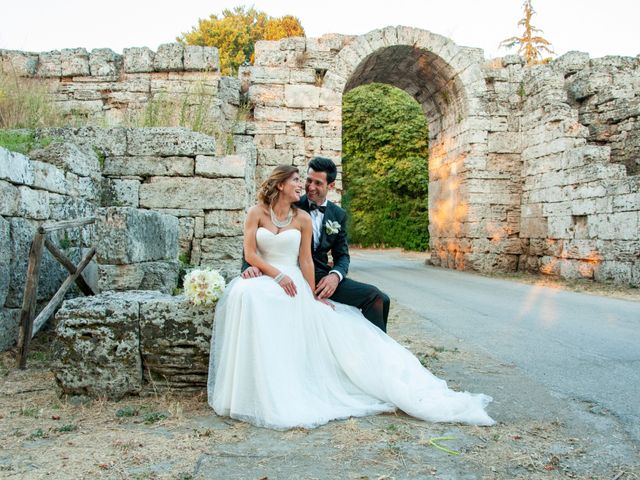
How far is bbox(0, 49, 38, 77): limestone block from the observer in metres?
10.4

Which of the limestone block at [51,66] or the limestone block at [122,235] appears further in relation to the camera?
the limestone block at [51,66]

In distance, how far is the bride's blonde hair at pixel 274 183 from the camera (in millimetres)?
3713

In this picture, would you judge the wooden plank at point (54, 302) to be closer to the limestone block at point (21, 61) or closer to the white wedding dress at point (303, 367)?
the white wedding dress at point (303, 367)

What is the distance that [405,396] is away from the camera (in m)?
3.29

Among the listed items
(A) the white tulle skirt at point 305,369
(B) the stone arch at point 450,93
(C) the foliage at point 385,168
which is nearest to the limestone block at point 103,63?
(B) the stone arch at point 450,93

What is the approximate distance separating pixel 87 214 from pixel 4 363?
244cm

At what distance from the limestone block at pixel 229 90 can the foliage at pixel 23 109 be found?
3.34 meters

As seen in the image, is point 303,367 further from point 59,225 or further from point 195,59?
point 195,59

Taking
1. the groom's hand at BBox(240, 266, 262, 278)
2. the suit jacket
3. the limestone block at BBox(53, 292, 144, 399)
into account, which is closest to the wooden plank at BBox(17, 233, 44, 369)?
the limestone block at BBox(53, 292, 144, 399)

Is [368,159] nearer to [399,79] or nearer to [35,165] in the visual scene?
[399,79]

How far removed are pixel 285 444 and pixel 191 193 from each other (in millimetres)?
5020

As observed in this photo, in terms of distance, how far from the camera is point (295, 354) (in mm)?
Result: 3367

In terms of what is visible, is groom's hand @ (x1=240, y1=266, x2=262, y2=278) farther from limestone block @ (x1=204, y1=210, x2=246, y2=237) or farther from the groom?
limestone block @ (x1=204, y1=210, x2=246, y2=237)

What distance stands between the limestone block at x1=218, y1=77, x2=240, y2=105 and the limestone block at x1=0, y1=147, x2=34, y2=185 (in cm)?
599
